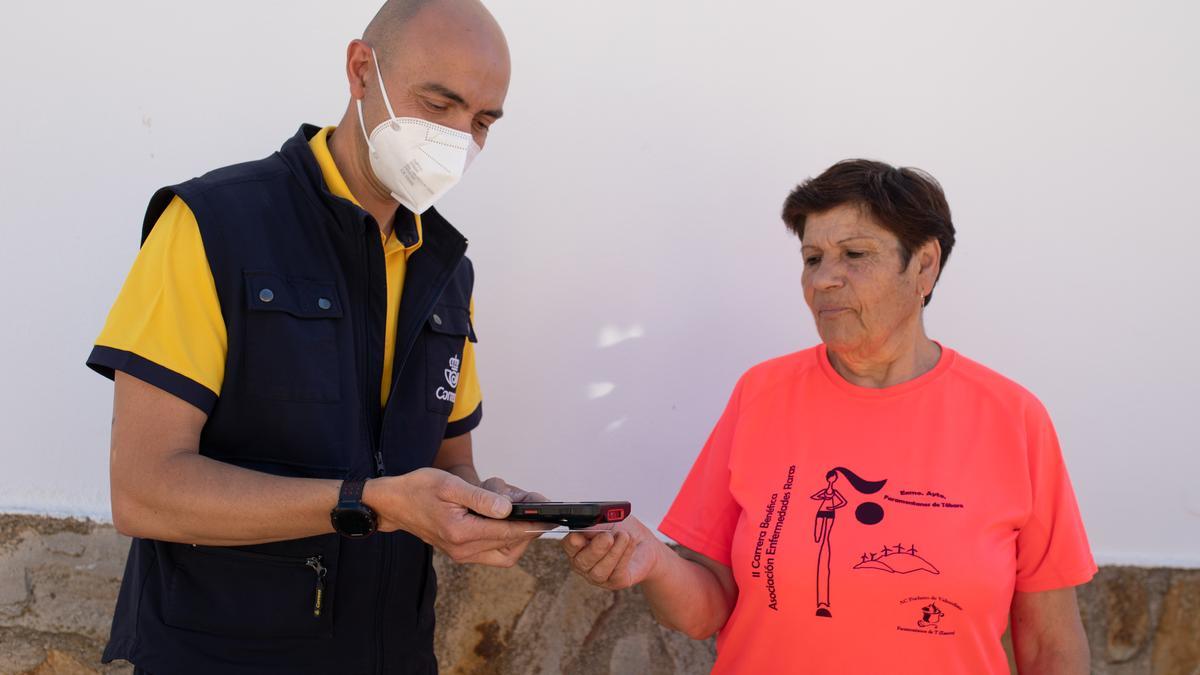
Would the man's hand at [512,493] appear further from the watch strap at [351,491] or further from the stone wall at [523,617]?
the stone wall at [523,617]

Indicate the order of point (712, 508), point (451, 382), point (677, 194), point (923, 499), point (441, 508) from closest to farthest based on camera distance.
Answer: point (441, 508)
point (923, 499)
point (451, 382)
point (712, 508)
point (677, 194)

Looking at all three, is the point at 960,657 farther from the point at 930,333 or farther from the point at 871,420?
the point at 930,333

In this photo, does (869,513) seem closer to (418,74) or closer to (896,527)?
(896,527)

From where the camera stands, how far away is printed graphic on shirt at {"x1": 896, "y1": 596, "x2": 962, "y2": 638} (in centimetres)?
235

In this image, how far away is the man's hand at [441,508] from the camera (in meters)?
1.95

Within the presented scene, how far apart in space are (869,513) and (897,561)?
12 cm

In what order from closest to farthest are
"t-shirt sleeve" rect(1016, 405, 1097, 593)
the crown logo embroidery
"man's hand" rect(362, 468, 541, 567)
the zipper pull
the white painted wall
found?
1. "man's hand" rect(362, 468, 541, 567)
2. the zipper pull
3. "t-shirt sleeve" rect(1016, 405, 1097, 593)
4. the crown logo embroidery
5. the white painted wall

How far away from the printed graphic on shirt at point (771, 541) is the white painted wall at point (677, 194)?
82 centimetres

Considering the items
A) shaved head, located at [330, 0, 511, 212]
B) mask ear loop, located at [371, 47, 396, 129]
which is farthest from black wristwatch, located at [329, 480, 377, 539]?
mask ear loop, located at [371, 47, 396, 129]

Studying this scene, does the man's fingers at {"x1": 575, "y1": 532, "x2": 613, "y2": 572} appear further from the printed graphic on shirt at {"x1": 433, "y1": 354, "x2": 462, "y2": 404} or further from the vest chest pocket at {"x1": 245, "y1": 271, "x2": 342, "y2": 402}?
the vest chest pocket at {"x1": 245, "y1": 271, "x2": 342, "y2": 402}

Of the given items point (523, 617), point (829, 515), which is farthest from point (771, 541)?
point (523, 617)

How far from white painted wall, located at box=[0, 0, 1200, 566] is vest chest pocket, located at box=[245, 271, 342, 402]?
1.13 m

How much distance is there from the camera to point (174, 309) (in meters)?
1.99

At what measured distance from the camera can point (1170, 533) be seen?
3.28 metres
